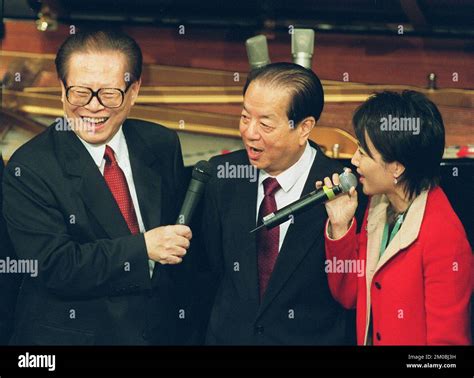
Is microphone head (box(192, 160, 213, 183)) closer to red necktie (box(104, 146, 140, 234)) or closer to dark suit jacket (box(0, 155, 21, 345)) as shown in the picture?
red necktie (box(104, 146, 140, 234))

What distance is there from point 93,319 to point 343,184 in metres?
0.83

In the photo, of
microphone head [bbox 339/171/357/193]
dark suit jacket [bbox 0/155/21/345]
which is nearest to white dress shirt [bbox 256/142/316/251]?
microphone head [bbox 339/171/357/193]

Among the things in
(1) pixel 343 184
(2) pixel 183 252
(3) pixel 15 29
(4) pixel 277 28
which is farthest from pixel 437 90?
(3) pixel 15 29

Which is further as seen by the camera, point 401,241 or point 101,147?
point 101,147

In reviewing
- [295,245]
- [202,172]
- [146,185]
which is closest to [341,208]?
[295,245]

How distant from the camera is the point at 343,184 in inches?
121

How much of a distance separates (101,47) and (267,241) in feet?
2.39

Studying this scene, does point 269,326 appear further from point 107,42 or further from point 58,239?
point 107,42

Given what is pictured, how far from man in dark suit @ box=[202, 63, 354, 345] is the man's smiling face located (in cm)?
32

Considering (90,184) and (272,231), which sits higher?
(90,184)

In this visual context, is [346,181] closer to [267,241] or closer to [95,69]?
[267,241]

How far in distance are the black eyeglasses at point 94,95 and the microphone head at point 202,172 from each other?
0.39 meters

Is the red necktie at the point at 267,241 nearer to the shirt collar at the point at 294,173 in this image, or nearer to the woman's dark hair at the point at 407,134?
the shirt collar at the point at 294,173

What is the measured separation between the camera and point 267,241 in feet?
11.0
